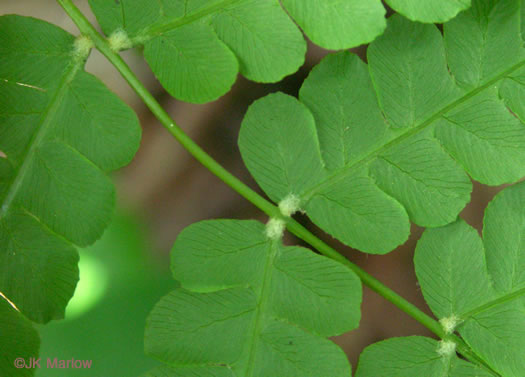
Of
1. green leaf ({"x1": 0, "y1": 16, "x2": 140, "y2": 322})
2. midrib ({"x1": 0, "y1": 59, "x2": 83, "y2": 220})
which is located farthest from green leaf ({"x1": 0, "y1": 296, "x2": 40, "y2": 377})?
→ midrib ({"x1": 0, "y1": 59, "x2": 83, "y2": 220})

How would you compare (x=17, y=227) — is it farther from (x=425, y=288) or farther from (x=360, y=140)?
(x=425, y=288)

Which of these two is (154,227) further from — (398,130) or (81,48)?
(398,130)

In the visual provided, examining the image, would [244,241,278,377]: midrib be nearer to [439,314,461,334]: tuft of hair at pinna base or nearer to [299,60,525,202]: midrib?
[299,60,525,202]: midrib

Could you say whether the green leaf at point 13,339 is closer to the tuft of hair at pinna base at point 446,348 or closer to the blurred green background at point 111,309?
the blurred green background at point 111,309

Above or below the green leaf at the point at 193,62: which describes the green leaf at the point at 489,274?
below

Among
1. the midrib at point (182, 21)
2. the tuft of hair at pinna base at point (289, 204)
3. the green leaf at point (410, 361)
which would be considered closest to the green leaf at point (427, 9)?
the midrib at point (182, 21)

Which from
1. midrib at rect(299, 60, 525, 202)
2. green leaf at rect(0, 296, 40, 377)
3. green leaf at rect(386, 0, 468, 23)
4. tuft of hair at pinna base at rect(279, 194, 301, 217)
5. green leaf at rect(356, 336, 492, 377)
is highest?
green leaf at rect(386, 0, 468, 23)

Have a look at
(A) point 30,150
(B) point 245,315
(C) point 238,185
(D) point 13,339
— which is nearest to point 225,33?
(C) point 238,185
